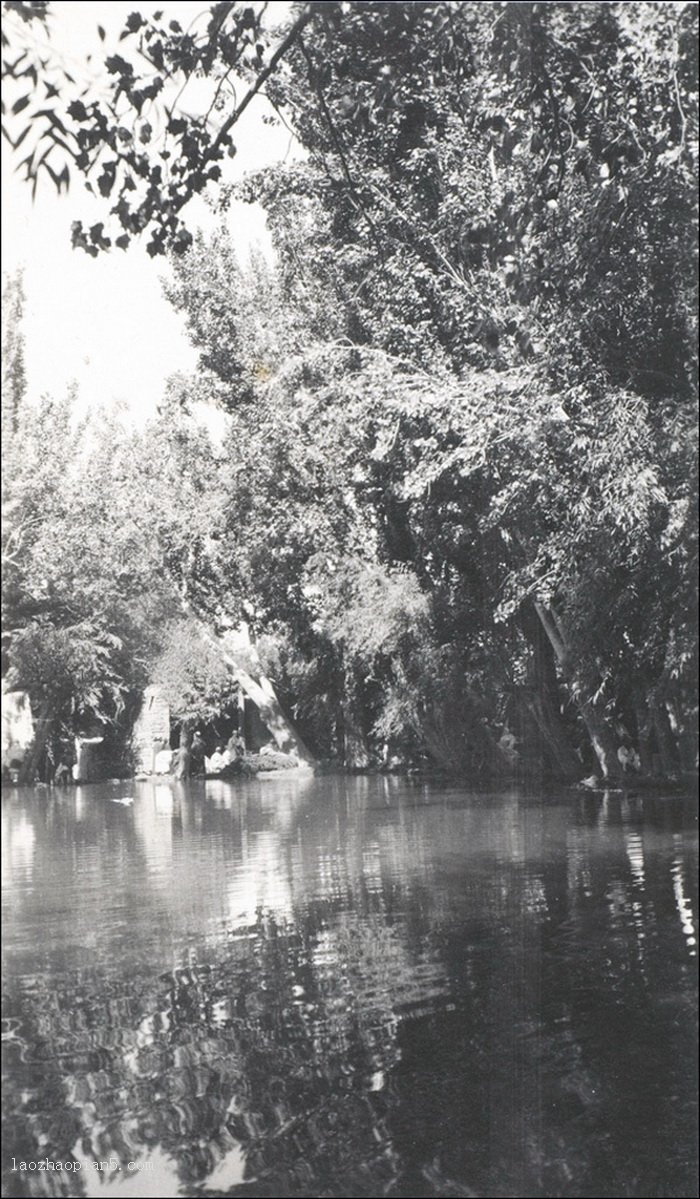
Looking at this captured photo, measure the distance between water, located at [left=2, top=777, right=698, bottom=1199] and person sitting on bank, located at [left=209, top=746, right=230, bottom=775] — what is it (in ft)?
0.23

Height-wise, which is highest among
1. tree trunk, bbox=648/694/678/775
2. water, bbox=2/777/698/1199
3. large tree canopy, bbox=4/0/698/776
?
large tree canopy, bbox=4/0/698/776

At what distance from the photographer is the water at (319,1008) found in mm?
2426

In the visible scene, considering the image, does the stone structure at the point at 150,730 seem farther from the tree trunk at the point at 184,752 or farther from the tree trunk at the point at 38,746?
the tree trunk at the point at 38,746

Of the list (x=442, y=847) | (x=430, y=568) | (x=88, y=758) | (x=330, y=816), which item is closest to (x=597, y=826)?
(x=442, y=847)

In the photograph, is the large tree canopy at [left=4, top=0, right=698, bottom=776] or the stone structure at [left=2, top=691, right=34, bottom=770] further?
the large tree canopy at [left=4, top=0, right=698, bottom=776]

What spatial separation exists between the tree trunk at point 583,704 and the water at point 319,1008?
83 centimetres

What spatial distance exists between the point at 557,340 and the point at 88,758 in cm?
207

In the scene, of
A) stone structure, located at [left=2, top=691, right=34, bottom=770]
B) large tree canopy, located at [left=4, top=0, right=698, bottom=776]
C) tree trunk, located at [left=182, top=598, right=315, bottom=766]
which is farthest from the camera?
tree trunk, located at [left=182, top=598, right=315, bottom=766]

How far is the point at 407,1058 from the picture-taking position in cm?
319

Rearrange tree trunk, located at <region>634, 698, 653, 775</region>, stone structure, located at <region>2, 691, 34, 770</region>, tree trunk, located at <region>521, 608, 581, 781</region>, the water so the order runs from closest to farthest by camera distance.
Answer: stone structure, located at <region>2, 691, 34, 770</region> < the water < tree trunk, located at <region>634, 698, 653, 775</region> < tree trunk, located at <region>521, 608, 581, 781</region>

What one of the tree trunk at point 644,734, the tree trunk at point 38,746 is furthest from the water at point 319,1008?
the tree trunk at point 644,734

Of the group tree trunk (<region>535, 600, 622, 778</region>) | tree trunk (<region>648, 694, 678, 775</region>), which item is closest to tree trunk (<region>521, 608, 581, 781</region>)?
tree trunk (<region>535, 600, 622, 778</region>)

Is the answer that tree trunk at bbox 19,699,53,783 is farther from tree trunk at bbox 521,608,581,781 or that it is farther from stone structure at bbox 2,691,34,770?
tree trunk at bbox 521,608,581,781

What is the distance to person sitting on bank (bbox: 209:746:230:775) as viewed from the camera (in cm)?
311
